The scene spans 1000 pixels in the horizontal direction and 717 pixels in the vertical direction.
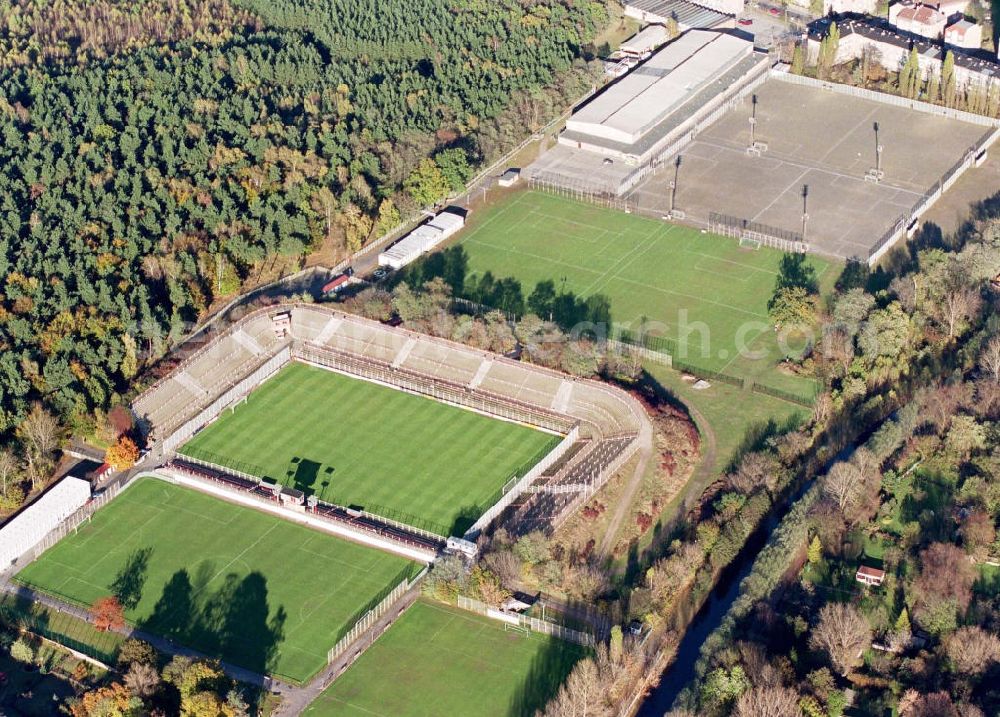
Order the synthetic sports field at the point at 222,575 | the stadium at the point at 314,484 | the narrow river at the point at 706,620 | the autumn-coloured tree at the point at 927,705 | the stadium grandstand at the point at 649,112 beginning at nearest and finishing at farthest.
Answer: the autumn-coloured tree at the point at 927,705 → the narrow river at the point at 706,620 → the synthetic sports field at the point at 222,575 → the stadium at the point at 314,484 → the stadium grandstand at the point at 649,112

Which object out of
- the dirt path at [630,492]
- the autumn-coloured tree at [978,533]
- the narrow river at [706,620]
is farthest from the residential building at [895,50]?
the autumn-coloured tree at [978,533]

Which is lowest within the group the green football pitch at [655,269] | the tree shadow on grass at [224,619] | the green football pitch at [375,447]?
the tree shadow on grass at [224,619]

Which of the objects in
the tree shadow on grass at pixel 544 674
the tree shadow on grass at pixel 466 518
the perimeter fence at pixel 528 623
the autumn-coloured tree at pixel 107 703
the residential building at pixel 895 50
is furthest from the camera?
the residential building at pixel 895 50

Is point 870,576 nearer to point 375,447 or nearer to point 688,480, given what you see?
point 688,480

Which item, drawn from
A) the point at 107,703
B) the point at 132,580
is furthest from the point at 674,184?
the point at 107,703

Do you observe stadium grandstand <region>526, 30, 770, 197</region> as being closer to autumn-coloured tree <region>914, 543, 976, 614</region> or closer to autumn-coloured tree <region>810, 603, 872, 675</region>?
autumn-coloured tree <region>914, 543, 976, 614</region>

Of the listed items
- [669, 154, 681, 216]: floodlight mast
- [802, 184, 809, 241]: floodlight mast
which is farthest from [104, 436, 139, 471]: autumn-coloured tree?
[802, 184, 809, 241]: floodlight mast

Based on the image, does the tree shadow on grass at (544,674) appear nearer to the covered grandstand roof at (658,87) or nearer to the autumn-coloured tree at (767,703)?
the autumn-coloured tree at (767,703)

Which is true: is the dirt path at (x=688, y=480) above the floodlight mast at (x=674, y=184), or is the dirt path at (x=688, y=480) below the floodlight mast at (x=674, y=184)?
below
